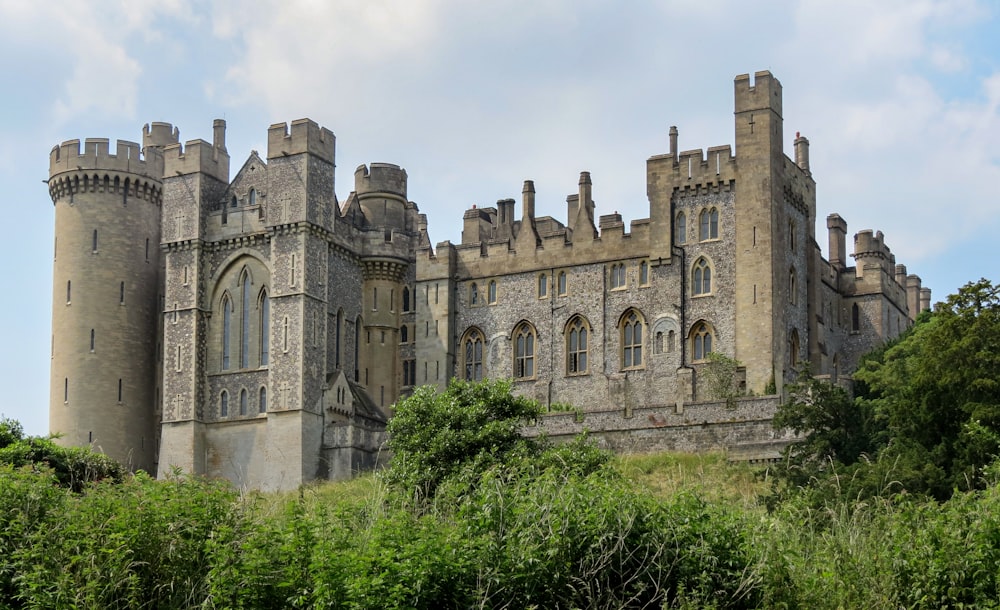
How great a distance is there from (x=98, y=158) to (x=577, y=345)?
66.5 ft

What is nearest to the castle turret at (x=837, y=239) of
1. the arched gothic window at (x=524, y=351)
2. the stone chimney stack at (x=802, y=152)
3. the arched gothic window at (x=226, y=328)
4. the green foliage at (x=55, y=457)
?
the stone chimney stack at (x=802, y=152)

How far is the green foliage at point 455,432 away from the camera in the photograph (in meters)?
45.2

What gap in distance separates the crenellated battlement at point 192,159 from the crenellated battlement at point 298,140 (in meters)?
2.75

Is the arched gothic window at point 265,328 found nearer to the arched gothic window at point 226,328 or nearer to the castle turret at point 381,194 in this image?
the arched gothic window at point 226,328

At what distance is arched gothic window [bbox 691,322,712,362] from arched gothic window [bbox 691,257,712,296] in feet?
3.97

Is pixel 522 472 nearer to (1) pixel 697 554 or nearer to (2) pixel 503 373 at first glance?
(1) pixel 697 554

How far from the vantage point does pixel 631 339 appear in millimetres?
61250

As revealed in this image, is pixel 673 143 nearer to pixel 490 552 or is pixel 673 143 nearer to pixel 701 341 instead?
pixel 701 341

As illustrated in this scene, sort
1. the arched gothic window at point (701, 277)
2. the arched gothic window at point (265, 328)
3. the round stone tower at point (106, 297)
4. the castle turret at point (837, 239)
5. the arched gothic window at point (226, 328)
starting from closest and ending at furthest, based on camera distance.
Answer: the arched gothic window at point (701, 277) → the arched gothic window at point (265, 328) → the arched gothic window at point (226, 328) → the round stone tower at point (106, 297) → the castle turret at point (837, 239)

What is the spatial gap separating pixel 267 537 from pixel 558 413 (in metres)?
31.3

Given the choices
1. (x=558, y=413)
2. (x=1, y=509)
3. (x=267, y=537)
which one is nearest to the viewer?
(x=267, y=537)

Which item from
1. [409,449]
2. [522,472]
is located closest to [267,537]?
[522,472]

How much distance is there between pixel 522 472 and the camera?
34812 millimetres

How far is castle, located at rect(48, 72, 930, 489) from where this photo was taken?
5953 cm
